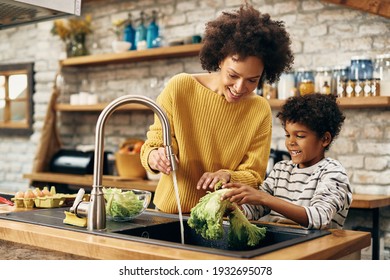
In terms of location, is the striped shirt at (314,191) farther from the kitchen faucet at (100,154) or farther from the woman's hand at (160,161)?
the kitchen faucet at (100,154)

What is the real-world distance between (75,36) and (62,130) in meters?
1.03

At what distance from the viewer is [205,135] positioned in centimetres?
236

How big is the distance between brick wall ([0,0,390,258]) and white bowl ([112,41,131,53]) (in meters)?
0.28

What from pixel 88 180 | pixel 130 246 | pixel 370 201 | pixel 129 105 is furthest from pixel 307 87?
pixel 130 246

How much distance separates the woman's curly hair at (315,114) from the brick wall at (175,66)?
6.12ft

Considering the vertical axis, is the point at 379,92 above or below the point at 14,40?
below

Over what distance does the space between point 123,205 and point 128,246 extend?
1.56 ft

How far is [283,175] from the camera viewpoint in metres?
2.32

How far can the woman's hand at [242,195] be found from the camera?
5.76ft

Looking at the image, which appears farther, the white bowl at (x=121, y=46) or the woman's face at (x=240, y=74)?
the white bowl at (x=121, y=46)

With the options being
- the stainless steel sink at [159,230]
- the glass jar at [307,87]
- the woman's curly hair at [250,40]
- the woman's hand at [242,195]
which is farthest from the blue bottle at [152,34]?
the woman's hand at [242,195]
